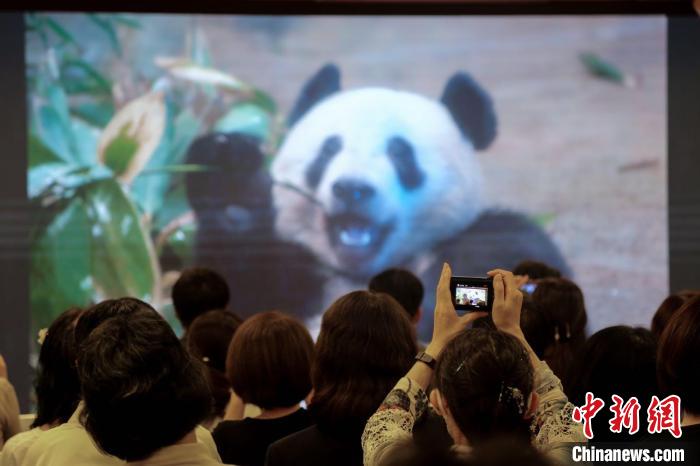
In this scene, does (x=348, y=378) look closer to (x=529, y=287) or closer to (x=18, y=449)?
(x=18, y=449)

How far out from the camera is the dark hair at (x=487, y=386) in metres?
1.61

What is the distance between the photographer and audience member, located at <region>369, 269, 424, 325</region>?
3.49 m

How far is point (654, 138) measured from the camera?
19.2 feet

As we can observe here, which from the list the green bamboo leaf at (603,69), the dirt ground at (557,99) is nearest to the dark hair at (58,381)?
the dirt ground at (557,99)

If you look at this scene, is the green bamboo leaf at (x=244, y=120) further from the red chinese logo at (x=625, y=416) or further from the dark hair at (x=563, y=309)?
the red chinese logo at (x=625, y=416)

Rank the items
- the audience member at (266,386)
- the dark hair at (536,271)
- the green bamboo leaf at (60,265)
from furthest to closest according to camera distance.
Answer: the green bamboo leaf at (60,265) < the dark hair at (536,271) < the audience member at (266,386)

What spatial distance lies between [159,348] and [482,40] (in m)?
4.54

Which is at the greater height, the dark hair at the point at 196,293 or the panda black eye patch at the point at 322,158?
the panda black eye patch at the point at 322,158

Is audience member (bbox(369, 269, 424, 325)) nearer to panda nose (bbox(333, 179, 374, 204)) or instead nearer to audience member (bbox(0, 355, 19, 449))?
audience member (bbox(0, 355, 19, 449))

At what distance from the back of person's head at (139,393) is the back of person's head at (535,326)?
120 cm

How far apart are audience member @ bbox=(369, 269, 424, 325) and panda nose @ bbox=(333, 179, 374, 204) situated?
2.20m

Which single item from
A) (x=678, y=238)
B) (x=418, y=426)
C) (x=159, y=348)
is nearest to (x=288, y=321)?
(x=418, y=426)

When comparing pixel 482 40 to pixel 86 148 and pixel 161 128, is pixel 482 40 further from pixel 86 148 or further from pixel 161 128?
pixel 86 148

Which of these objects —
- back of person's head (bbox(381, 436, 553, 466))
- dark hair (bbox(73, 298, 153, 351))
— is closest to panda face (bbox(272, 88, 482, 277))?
dark hair (bbox(73, 298, 153, 351))
